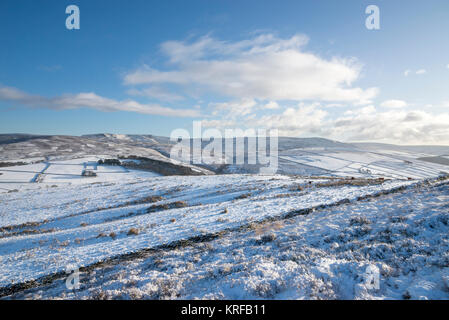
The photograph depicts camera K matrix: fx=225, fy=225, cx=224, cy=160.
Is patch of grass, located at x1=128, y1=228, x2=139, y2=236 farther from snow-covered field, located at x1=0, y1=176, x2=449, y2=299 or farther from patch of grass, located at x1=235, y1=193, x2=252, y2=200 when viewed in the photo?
patch of grass, located at x1=235, y1=193, x2=252, y2=200

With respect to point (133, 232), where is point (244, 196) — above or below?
above

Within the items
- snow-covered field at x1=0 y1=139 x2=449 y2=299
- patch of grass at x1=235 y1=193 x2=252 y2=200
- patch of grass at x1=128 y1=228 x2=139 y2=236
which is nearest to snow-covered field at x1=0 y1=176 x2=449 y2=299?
snow-covered field at x1=0 y1=139 x2=449 y2=299

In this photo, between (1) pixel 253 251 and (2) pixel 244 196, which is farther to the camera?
(2) pixel 244 196

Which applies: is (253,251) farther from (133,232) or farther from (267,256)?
(133,232)

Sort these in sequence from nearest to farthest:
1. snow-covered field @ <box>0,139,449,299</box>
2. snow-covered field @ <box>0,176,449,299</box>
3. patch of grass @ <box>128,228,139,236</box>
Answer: snow-covered field @ <box>0,176,449,299</box> < snow-covered field @ <box>0,139,449,299</box> < patch of grass @ <box>128,228,139,236</box>

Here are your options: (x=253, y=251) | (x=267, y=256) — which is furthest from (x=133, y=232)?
(x=267, y=256)

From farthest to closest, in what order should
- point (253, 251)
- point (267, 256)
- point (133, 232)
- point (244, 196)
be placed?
1. point (244, 196)
2. point (133, 232)
3. point (253, 251)
4. point (267, 256)

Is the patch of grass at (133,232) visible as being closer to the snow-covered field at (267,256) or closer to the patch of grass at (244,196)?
the snow-covered field at (267,256)

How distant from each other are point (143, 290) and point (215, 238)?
18.0 ft

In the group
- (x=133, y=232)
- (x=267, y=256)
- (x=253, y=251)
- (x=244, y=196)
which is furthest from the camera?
(x=244, y=196)

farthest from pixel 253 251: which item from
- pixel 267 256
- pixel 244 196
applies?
pixel 244 196

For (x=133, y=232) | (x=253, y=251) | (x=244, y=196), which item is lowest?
(x=133, y=232)
